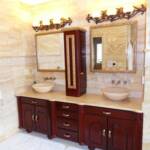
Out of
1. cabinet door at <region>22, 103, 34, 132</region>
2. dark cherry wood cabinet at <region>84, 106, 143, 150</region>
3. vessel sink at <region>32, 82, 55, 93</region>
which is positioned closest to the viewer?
dark cherry wood cabinet at <region>84, 106, 143, 150</region>

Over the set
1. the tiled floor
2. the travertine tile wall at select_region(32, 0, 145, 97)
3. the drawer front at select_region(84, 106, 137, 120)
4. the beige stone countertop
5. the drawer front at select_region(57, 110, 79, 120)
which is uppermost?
the travertine tile wall at select_region(32, 0, 145, 97)

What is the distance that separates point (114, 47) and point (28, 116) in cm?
200

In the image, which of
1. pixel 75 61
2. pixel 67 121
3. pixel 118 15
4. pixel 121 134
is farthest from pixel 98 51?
pixel 121 134

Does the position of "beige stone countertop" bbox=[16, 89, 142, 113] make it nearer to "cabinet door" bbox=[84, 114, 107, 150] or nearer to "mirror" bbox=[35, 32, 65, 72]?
"cabinet door" bbox=[84, 114, 107, 150]

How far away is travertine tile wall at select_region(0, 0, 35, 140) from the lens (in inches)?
124

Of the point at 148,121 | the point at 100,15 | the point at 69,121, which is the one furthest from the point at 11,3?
the point at 148,121

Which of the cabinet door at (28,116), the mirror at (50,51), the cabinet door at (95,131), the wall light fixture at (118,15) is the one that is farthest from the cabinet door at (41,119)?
the wall light fixture at (118,15)

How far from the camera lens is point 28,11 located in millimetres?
3609

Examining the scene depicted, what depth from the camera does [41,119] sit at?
10.3 feet

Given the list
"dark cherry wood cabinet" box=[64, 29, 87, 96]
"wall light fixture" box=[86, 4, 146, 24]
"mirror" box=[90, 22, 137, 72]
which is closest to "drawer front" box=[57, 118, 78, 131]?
"dark cherry wood cabinet" box=[64, 29, 87, 96]

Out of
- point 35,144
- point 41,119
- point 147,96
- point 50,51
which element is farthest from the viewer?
point 50,51

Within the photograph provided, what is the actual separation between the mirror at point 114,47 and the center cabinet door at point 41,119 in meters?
1.15

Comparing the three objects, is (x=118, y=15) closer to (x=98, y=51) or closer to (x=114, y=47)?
(x=114, y=47)

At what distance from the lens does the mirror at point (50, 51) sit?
3.45 meters
